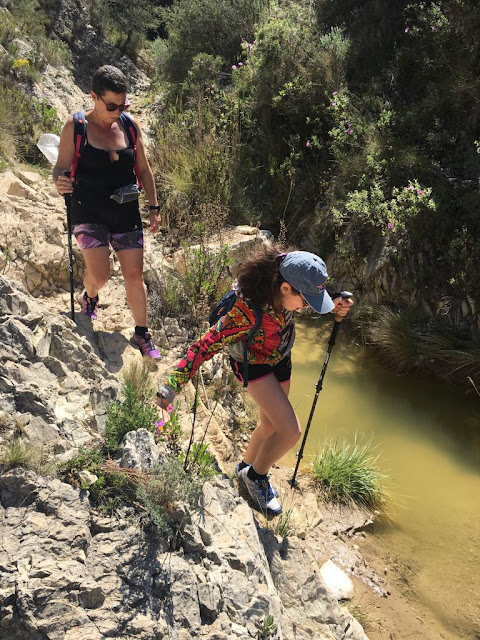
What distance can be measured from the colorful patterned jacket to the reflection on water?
1.97 metres

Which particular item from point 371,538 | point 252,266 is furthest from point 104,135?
point 371,538

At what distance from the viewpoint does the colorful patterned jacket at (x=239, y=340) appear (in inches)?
115

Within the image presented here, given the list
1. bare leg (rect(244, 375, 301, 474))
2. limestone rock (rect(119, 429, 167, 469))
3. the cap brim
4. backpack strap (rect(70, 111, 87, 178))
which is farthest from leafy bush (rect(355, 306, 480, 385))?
backpack strap (rect(70, 111, 87, 178))

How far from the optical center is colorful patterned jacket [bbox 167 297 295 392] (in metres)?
2.92

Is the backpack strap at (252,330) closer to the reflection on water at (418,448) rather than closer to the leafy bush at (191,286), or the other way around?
the reflection on water at (418,448)

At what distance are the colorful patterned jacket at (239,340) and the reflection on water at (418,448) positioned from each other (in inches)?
77.6

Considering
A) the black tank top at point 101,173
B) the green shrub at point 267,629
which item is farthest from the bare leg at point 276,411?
the black tank top at point 101,173

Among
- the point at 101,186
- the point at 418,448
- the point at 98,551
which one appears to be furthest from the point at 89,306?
the point at 418,448

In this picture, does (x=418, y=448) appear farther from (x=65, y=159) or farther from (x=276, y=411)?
(x=65, y=159)

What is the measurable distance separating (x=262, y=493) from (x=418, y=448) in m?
2.09

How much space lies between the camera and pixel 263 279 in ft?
9.73

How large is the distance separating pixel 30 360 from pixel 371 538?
297cm

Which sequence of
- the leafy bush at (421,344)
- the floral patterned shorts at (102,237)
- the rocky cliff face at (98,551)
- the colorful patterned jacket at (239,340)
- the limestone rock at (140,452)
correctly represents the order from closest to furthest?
the rocky cliff face at (98,551)
the limestone rock at (140,452)
the colorful patterned jacket at (239,340)
the floral patterned shorts at (102,237)
the leafy bush at (421,344)

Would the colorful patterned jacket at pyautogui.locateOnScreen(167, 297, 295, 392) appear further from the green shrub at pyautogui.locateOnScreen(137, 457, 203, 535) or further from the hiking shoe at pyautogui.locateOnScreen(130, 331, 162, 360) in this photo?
the hiking shoe at pyautogui.locateOnScreen(130, 331, 162, 360)
